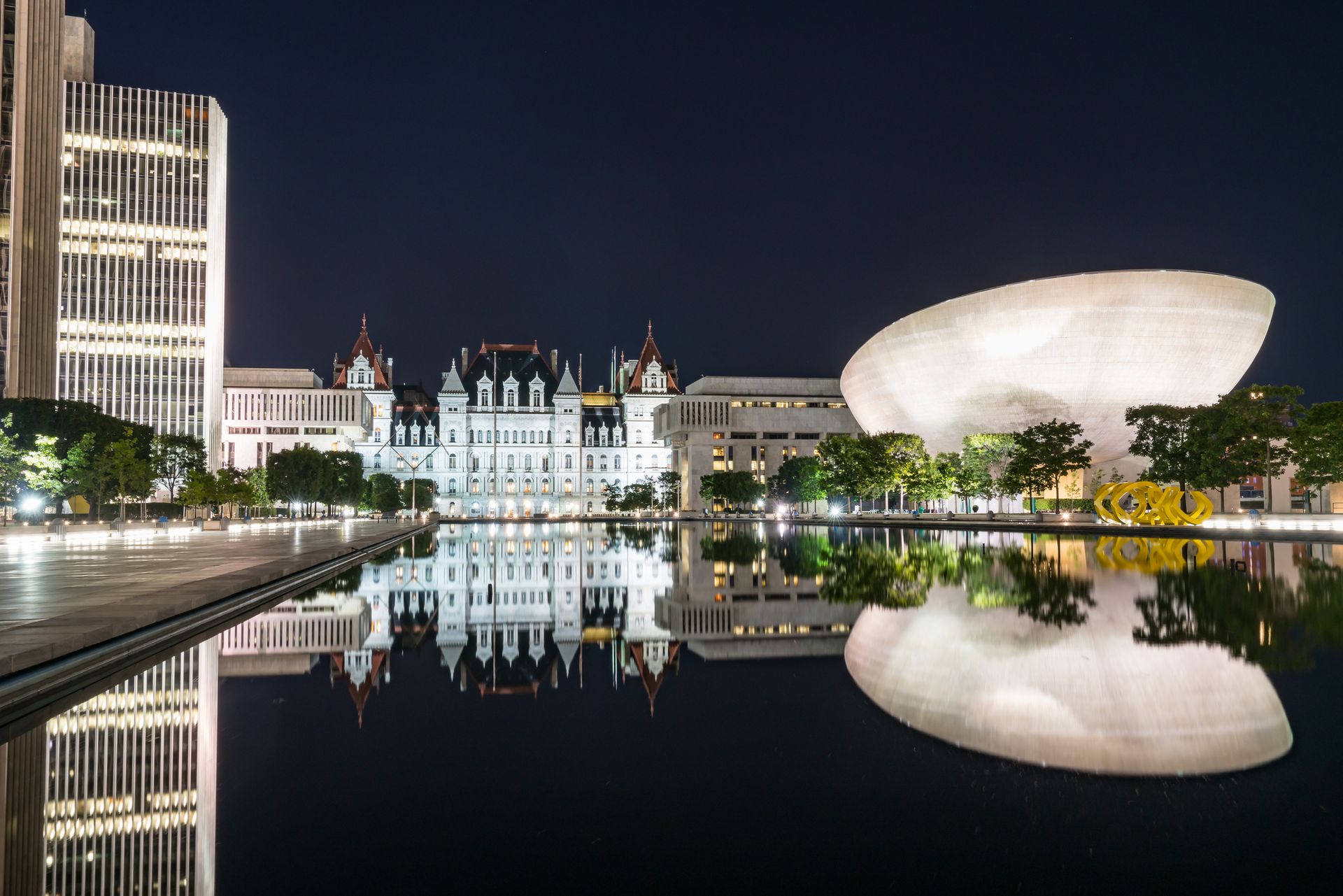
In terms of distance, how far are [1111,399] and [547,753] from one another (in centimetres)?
7729

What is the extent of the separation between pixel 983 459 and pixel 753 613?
180ft

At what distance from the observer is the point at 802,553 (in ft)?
93.2

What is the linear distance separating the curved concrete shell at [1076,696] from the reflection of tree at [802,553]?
986cm

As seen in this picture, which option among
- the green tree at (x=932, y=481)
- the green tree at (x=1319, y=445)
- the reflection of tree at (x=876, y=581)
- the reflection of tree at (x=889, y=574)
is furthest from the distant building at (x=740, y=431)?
the reflection of tree at (x=876, y=581)

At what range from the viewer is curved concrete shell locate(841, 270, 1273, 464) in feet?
232

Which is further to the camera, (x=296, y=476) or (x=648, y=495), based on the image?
(x=648, y=495)

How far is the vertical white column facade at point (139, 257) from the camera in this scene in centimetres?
8631

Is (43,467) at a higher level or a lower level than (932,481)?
higher

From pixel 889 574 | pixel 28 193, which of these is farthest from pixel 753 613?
pixel 28 193

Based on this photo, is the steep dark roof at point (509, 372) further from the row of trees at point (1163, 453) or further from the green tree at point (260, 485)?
the row of trees at point (1163, 453)

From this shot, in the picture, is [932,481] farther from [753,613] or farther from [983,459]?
[753,613]

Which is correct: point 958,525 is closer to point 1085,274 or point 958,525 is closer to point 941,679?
point 1085,274

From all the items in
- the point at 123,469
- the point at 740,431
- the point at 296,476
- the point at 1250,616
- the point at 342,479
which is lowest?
the point at 1250,616

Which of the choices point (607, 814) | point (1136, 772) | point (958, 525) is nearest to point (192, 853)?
point (607, 814)
